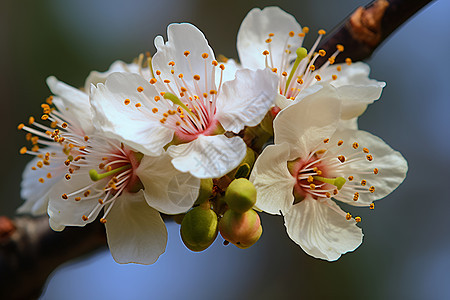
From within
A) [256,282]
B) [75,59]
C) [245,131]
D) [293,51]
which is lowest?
[256,282]

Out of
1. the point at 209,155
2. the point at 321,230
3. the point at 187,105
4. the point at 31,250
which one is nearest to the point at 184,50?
the point at 187,105

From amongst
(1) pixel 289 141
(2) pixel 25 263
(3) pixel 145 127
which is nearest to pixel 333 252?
(1) pixel 289 141

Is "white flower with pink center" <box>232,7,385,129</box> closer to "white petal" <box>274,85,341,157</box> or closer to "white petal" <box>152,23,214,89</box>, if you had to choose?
"white petal" <box>274,85,341,157</box>

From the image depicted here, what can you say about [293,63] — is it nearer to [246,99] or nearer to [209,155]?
[246,99]

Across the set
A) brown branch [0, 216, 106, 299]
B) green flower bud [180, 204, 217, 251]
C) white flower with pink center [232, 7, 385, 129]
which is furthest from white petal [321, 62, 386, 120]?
brown branch [0, 216, 106, 299]

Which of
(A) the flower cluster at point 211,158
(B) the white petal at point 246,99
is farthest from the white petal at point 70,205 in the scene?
(B) the white petal at point 246,99

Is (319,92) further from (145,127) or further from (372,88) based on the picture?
(145,127)
